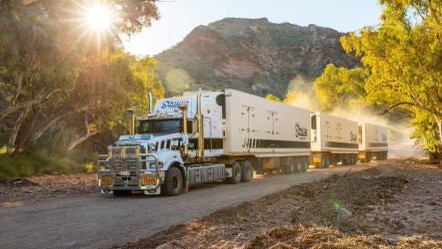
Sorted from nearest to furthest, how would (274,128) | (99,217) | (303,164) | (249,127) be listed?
1. (99,217)
2. (249,127)
3. (274,128)
4. (303,164)

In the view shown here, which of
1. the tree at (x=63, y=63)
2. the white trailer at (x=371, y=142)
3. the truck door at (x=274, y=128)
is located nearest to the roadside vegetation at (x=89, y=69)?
the tree at (x=63, y=63)

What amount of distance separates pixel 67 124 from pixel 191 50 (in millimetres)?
91471

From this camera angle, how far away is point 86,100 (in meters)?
31.3


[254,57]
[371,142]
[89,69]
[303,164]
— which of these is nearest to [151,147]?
[89,69]

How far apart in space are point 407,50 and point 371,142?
26375mm

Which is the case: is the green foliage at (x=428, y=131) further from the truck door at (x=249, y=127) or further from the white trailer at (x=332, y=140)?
the truck door at (x=249, y=127)

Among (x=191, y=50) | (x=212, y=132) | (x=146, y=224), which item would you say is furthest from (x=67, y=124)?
(x=191, y=50)

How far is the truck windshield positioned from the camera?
59.8 feet

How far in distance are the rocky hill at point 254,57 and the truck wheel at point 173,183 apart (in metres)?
76.3

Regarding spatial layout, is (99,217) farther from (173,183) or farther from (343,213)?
(343,213)

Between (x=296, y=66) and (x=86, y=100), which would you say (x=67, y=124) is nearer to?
(x=86, y=100)

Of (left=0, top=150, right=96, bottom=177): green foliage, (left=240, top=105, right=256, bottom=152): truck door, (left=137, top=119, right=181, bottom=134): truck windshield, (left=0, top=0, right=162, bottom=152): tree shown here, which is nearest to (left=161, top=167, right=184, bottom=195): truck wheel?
(left=137, top=119, right=181, bottom=134): truck windshield

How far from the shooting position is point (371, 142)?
53.7m

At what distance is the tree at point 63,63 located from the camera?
67.4 ft
